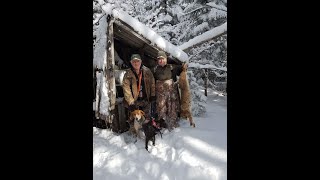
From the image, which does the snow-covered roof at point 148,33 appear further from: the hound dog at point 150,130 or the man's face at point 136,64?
the hound dog at point 150,130

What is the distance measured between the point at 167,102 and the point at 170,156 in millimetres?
1650

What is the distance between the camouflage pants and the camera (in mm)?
5898

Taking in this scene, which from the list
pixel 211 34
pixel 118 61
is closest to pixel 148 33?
pixel 211 34

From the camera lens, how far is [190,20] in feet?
40.7

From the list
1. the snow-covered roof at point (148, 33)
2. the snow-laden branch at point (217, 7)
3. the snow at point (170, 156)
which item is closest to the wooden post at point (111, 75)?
the snow-covered roof at point (148, 33)

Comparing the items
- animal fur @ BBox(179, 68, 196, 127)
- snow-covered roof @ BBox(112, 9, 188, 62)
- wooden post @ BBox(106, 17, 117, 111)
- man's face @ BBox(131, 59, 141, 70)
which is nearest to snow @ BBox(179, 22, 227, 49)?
snow-covered roof @ BBox(112, 9, 188, 62)

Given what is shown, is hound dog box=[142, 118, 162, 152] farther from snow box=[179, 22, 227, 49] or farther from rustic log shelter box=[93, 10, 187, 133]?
snow box=[179, 22, 227, 49]

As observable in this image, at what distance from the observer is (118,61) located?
8.67 meters

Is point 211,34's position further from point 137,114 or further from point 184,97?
point 137,114

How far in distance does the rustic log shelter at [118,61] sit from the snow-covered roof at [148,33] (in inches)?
2.1

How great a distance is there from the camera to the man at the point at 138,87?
5531 mm

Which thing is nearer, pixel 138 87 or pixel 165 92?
pixel 138 87
